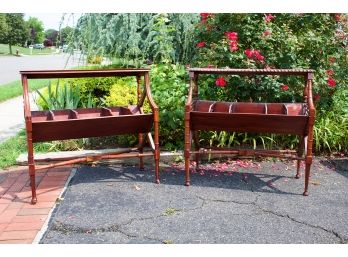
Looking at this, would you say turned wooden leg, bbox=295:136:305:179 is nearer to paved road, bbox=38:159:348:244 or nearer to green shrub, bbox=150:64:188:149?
paved road, bbox=38:159:348:244

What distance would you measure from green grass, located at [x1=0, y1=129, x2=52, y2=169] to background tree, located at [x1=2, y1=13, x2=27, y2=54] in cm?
4370

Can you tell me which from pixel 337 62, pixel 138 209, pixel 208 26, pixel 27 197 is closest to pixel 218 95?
pixel 208 26

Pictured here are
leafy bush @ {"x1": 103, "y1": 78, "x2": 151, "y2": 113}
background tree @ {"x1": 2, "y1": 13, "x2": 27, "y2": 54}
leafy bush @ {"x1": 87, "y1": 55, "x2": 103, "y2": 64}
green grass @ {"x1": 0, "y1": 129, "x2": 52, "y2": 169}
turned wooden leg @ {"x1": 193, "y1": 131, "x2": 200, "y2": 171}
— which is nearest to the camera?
turned wooden leg @ {"x1": 193, "y1": 131, "x2": 200, "y2": 171}

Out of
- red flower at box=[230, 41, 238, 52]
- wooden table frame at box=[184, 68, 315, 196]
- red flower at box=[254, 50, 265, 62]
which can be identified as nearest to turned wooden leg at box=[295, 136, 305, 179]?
wooden table frame at box=[184, 68, 315, 196]

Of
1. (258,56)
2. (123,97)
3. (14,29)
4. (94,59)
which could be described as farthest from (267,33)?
(14,29)

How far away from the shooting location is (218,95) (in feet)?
17.5

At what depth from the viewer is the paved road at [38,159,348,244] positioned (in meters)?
3.06

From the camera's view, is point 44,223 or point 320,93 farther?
point 320,93

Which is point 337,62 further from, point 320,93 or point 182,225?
point 182,225

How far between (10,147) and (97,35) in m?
2.82

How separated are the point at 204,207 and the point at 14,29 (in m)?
50.0

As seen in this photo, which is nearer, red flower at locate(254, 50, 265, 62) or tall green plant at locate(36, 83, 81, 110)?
red flower at locate(254, 50, 265, 62)

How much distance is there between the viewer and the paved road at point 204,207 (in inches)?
120

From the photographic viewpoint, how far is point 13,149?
5277 millimetres
